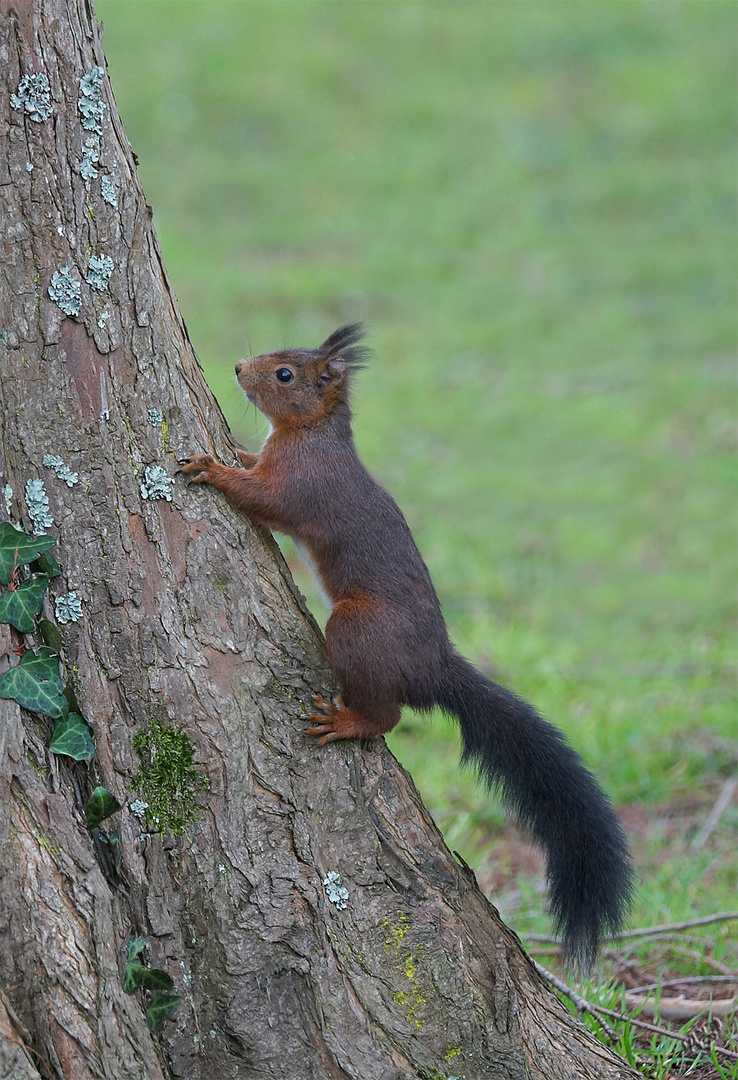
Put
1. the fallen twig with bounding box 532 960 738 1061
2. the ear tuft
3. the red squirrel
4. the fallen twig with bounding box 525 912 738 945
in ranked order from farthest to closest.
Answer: the ear tuft < the fallen twig with bounding box 525 912 738 945 < the fallen twig with bounding box 532 960 738 1061 < the red squirrel

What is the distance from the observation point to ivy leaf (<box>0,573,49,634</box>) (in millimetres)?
2072

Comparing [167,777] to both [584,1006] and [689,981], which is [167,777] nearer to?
[584,1006]

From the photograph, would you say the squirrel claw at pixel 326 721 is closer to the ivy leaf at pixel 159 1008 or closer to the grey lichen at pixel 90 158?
the ivy leaf at pixel 159 1008

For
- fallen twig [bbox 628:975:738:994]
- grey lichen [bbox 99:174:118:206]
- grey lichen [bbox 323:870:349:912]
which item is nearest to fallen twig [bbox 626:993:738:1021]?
fallen twig [bbox 628:975:738:994]

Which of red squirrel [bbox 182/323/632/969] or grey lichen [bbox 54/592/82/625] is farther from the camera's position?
red squirrel [bbox 182/323/632/969]

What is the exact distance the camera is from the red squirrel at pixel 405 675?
2.45 m

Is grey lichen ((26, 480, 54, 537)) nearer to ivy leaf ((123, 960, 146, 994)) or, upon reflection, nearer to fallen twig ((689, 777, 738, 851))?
ivy leaf ((123, 960, 146, 994))

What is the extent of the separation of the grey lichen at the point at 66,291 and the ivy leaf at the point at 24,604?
473mm

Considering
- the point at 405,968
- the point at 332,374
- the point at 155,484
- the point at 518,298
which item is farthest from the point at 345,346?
the point at 518,298

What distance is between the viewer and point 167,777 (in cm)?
216

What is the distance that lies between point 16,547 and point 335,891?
0.83 metres

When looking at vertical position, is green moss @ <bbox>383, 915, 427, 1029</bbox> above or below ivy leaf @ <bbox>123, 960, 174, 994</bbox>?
below

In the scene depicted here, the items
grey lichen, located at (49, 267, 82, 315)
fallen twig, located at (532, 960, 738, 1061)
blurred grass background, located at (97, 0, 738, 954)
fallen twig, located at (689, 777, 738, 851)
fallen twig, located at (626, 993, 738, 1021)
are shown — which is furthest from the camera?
blurred grass background, located at (97, 0, 738, 954)

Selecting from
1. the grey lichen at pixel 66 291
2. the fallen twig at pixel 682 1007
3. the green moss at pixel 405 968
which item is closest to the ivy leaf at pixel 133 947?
the green moss at pixel 405 968
